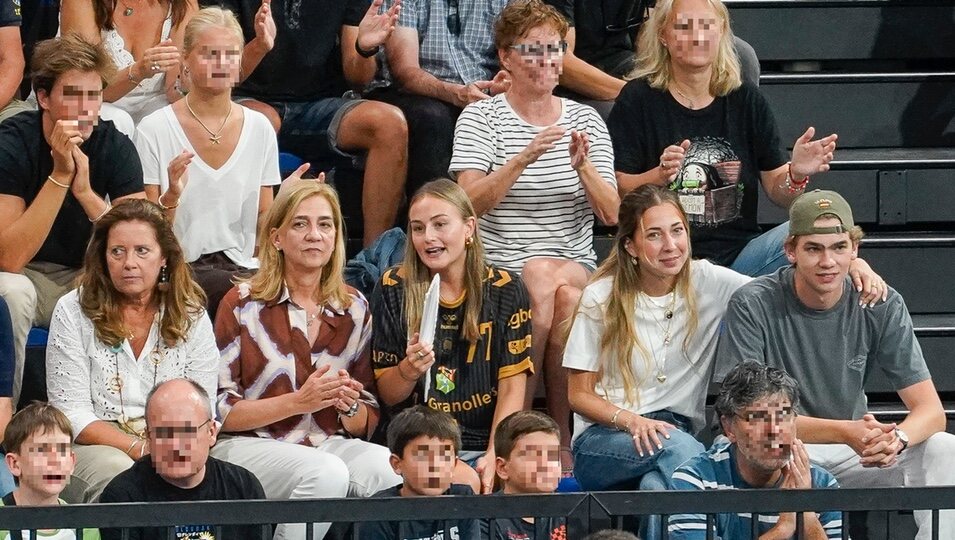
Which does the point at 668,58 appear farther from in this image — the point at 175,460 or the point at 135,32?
the point at 175,460

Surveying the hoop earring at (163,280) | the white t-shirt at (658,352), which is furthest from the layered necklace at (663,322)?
the hoop earring at (163,280)

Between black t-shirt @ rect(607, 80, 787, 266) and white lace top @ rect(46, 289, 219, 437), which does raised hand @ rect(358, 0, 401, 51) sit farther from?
white lace top @ rect(46, 289, 219, 437)

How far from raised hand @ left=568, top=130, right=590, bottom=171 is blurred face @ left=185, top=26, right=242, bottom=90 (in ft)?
3.43

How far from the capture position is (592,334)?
172 inches

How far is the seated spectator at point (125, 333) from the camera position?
13.5 feet

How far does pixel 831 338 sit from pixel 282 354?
58.6 inches

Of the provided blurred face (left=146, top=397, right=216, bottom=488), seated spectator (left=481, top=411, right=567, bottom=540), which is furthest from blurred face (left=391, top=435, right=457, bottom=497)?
blurred face (left=146, top=397, right=216, bottom=488)

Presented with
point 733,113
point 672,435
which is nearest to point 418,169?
point 733,113

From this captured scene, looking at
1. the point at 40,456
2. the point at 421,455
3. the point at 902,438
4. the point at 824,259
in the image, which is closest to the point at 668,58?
the point at 824,259

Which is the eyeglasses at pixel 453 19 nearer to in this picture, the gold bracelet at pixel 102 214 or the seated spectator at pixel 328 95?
the seated spectator at pixel 328 95

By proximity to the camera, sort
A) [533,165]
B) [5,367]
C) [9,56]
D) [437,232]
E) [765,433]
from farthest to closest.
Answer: [9,56]
[533,165]
[437,232]
[5,367]
[765,433]

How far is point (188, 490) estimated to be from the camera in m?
3.73

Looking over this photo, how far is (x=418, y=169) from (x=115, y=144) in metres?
1.05

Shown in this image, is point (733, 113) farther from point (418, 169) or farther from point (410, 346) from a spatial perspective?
point (410, 346)
